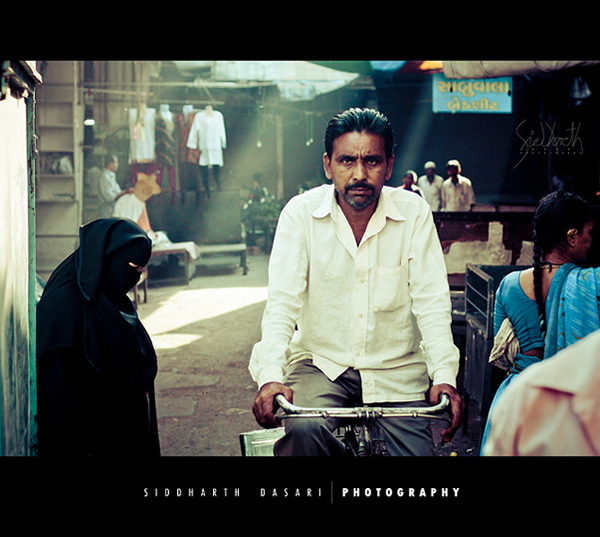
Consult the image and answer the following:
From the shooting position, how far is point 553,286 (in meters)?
2.91

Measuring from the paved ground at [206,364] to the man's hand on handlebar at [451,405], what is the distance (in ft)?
7.23

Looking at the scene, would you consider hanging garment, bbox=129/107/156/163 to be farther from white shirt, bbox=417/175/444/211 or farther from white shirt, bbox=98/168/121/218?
white shirt, bbox=417/175/444/211

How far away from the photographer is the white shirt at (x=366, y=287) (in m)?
2.51

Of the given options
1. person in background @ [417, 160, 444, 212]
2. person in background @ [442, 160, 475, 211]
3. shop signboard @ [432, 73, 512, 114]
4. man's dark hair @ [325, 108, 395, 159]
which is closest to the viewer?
man's dark hair @ [325, 108, 395, 159]

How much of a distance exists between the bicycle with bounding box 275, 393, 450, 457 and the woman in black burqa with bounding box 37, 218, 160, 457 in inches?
47.0

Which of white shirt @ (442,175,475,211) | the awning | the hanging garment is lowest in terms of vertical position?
white shirt @ (442,175,475,211)

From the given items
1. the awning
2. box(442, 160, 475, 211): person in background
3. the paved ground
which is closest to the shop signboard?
box(442, 160, 475, 211): person in background

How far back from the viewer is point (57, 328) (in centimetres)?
290

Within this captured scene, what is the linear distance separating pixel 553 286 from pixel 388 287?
0.89 meters

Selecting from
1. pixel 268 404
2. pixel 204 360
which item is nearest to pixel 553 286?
pixel 268 404

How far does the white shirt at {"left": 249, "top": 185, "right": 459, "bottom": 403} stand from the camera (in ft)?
8.25

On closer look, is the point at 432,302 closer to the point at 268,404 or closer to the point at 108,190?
the point at 268,404
